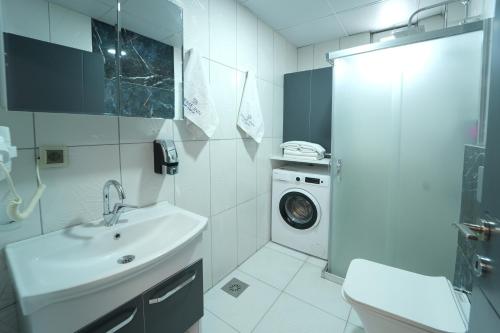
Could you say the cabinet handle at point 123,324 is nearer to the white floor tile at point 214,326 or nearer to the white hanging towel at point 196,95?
the white floor tile at point 214,326

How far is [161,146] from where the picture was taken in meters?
1.36

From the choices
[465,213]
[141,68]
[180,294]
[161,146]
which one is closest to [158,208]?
[161,146]

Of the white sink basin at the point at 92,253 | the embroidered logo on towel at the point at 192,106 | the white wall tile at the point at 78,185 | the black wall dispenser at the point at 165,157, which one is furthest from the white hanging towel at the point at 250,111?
the white wall tile at the point at 78,185

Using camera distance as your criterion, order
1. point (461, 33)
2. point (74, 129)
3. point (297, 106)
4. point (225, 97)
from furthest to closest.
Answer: point (297, 106), point (225, 97), point (461, 33), point (74, 129)

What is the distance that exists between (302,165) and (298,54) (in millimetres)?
1442

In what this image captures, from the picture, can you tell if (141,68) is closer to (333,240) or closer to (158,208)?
(158,208)

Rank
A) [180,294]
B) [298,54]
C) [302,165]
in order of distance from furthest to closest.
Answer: [298,54]
[302,165]
[180,294]

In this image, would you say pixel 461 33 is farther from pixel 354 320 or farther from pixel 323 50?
pixel 354 320

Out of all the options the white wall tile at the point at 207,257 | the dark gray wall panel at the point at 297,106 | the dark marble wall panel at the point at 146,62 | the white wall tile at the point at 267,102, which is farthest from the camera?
the dark gray wall panel at the point at 297,106

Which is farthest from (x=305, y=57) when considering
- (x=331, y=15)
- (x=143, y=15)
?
Answer: (x=143, y=15)

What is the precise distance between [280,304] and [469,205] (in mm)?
1356

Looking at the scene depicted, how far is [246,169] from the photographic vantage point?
86.4 inches

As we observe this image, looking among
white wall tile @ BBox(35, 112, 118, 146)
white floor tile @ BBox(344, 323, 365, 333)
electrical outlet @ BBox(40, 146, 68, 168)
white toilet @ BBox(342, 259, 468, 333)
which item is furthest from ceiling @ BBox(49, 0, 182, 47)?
white floor tile @ BBox(344, 323, 365, 333)

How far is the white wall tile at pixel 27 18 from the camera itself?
880mm
